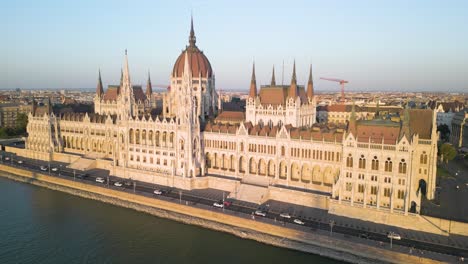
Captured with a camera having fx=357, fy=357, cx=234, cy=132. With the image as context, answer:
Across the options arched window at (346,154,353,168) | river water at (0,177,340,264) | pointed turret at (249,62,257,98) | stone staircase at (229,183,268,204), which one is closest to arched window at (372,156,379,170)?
arched window at (346,154,353,168)

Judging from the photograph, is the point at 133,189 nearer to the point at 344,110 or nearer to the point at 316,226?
the point at 316,226

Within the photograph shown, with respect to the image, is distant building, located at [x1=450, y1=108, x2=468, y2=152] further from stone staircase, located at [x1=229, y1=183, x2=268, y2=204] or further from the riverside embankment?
the riverside embankment

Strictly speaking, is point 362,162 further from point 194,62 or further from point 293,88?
point 194,62

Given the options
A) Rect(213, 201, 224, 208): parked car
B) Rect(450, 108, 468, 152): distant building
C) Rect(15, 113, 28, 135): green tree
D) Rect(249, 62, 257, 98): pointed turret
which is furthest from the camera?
Rect(15, 113, 28, 135): green tree

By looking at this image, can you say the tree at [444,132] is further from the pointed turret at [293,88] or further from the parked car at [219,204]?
the parked car at [219,204]

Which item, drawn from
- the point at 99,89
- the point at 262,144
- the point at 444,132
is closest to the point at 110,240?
the point at 262,144

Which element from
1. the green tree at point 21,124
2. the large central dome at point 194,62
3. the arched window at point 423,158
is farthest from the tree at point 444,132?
the green tree at point 21,124

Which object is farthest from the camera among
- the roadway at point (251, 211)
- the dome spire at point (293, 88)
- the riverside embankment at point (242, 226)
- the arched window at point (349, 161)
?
the dome spire at point (293, 88)
